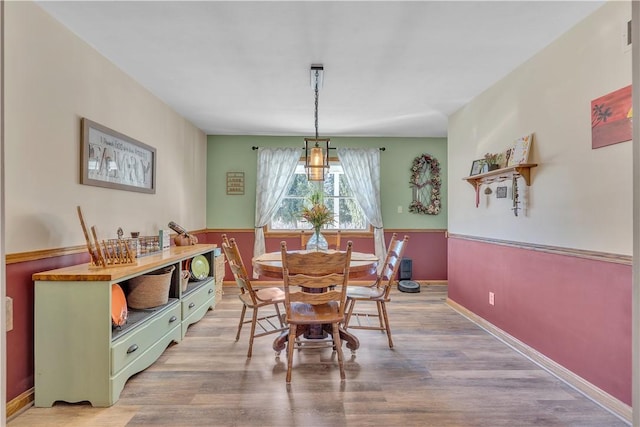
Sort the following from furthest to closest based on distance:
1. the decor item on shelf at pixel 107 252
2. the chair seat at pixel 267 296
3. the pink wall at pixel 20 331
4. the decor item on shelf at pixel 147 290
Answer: the chair seat at pixel 267 296, the decor item on shelf at pixel 147 290, the decor item on shelf at pixel 107 252, the pink wall at pixel 20 331

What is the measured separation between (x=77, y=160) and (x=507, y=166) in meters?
3.37

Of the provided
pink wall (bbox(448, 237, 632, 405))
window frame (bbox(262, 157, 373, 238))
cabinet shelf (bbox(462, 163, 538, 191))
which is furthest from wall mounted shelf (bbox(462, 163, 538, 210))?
window frame (bbox(262, 157, 373, 238))

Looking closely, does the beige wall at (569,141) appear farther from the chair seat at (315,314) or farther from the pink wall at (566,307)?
the chair seat at (315,314)

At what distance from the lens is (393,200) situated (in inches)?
215

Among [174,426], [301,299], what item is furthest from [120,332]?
[301,299]

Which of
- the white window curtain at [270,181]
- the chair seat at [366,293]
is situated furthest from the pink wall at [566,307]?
the white window curtain at [270,181]

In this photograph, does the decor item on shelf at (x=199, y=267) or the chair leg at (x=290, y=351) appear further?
the decor item on shelf at (x=199, y=267)

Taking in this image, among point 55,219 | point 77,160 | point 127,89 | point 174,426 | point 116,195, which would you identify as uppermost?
point 127,89

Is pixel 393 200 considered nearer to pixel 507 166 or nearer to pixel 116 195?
pixel 507 166

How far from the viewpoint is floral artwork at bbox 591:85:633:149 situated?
1.88m

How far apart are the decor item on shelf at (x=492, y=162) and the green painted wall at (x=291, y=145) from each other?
7.41 feet

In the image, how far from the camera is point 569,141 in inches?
90.7

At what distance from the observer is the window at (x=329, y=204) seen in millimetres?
5461

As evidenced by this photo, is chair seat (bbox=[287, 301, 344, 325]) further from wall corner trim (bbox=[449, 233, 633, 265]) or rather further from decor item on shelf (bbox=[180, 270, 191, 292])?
wall corner trim (bbox=[449, 233, 633, 265])
